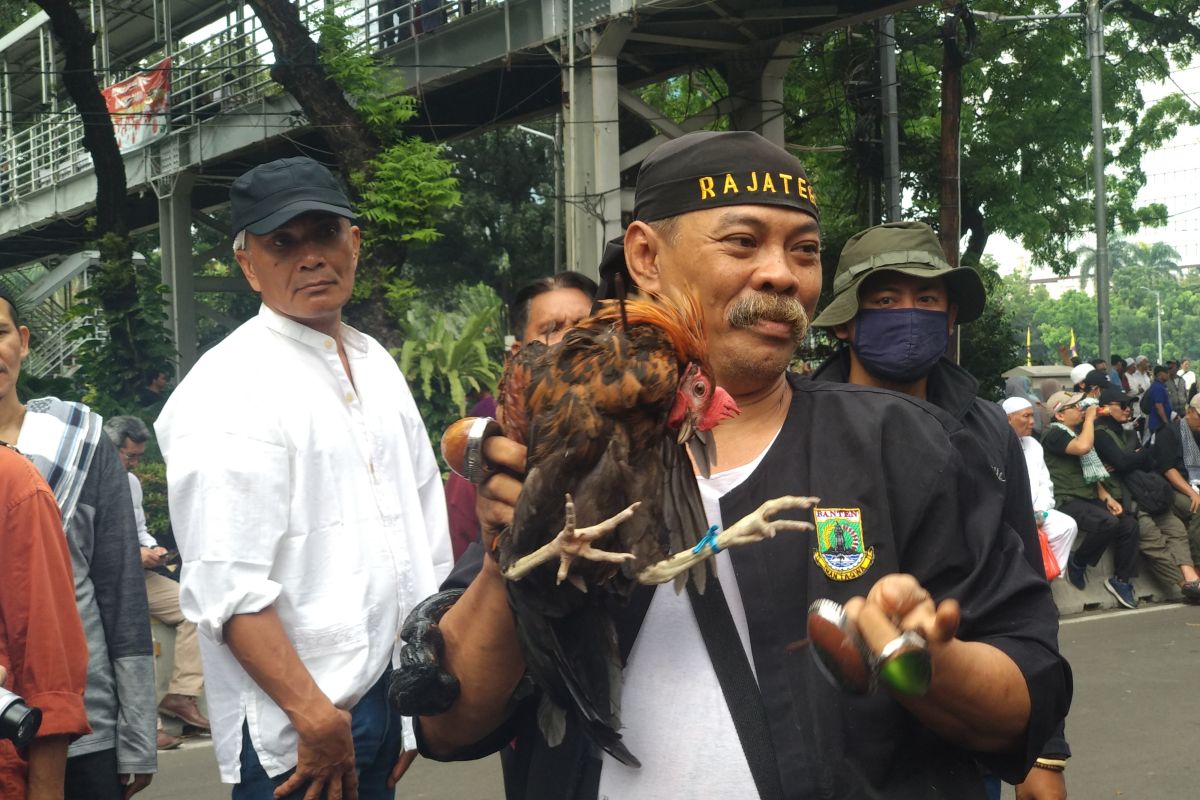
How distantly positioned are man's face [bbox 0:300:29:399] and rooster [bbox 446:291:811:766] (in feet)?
7.27

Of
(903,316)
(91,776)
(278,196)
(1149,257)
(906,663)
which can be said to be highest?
(1149,257)

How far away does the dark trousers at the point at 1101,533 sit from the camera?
437 inches

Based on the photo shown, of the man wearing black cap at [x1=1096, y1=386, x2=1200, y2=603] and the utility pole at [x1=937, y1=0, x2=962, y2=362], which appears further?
the utility pole at [x1=937, y1=0, x2=962, y2=362]

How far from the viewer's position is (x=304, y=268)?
327cm

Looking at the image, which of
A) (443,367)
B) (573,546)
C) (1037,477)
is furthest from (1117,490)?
(573,546)

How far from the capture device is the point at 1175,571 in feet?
39.3

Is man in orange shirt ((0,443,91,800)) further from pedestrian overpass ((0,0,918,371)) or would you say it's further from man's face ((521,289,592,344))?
pedestrian overpass ((0,0,918,371))

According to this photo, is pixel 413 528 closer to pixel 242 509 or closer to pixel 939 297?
pixel 242 509

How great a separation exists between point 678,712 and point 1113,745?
6.20 meters

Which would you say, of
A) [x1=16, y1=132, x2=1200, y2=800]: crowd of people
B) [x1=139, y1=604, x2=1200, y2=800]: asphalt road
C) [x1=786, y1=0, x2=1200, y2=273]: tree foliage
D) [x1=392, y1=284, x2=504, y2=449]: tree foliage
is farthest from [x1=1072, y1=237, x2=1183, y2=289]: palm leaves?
[x1=16, y1=132, x2=1200, y2=800]: crowd of people

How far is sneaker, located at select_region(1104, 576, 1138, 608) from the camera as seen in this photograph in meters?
11.8

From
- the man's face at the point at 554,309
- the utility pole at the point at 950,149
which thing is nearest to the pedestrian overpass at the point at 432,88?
the utility pole at the point at 950,149

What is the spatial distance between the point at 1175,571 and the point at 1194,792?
6224mm

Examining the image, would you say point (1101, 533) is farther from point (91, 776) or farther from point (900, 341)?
point (91, 776)
